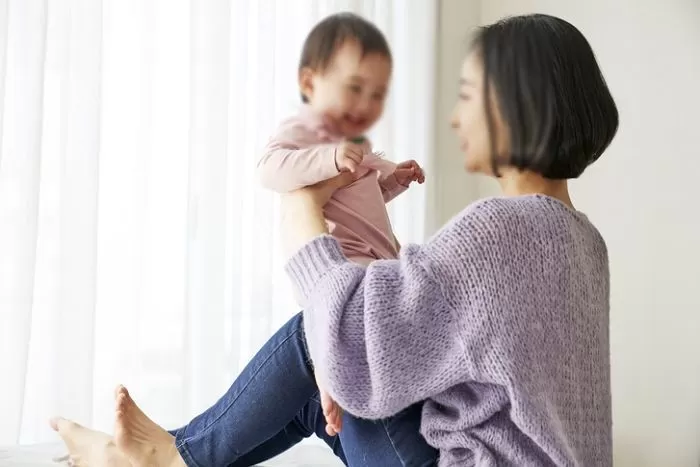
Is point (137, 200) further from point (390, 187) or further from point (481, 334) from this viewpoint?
point (481, 334)

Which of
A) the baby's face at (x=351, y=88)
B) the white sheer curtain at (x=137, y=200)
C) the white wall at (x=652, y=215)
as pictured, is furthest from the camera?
the white wall at (x=652, y=215)

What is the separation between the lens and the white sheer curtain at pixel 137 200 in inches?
59.3

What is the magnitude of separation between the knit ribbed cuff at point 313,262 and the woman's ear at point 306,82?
186 mm

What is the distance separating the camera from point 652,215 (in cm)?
201

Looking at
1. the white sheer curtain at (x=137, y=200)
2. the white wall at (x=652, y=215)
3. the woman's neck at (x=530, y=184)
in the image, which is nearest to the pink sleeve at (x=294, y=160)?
the woman's neck at (x=530, y=184)

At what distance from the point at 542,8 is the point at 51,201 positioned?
1480mm

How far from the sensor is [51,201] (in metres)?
1.58

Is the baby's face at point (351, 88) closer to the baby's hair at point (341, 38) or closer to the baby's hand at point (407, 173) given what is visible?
the baby's hair at point (341, 38)

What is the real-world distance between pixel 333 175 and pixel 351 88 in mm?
130

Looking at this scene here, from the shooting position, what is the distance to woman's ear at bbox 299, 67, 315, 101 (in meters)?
0.97

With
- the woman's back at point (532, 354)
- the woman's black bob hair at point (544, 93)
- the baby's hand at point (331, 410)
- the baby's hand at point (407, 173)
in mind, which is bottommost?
the baby's hand at point (331, 410)

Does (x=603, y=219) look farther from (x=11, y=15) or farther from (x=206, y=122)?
(x=11, y=15)

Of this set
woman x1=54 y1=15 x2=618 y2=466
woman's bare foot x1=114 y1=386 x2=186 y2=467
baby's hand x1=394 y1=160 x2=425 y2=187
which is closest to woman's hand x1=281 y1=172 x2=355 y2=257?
woman x1=54 y1=15 x2=618 y2=466

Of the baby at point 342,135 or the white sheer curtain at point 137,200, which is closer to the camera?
the baby at point 342,135
